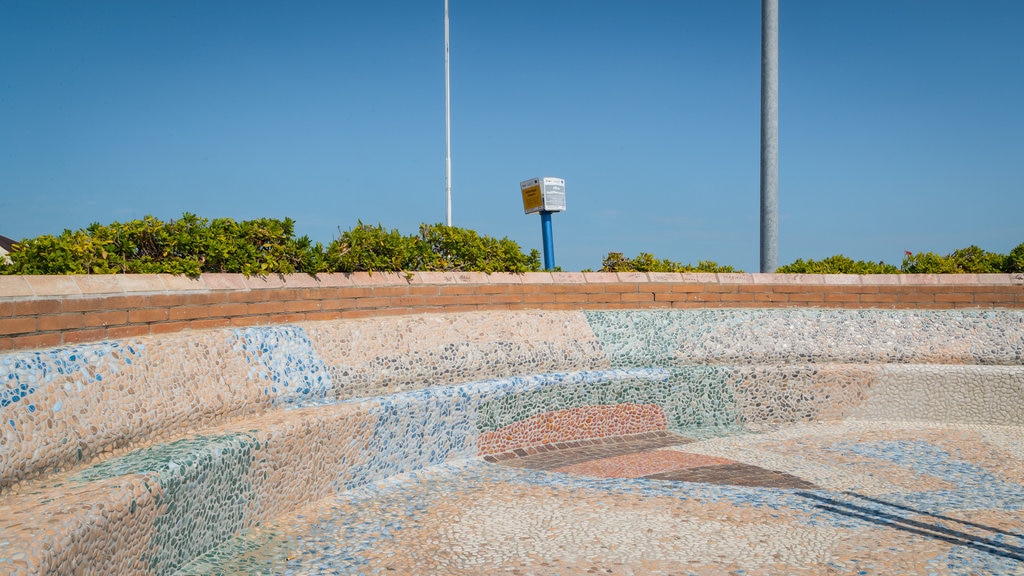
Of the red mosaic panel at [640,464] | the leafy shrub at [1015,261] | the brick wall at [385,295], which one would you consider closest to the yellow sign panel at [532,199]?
the brick wall at [385,295]

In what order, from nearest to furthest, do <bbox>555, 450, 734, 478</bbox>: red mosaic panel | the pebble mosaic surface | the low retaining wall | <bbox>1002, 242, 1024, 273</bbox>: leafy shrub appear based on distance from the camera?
the low retaining wall, the pebble mosaic surface, <bbox>555, 450, 734, 478</bbox>: red mosaic panel, <bbox>1002, 242, 1024, 273</bbox>: leafy shrub

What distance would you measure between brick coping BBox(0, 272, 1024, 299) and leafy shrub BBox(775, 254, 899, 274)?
541 mm

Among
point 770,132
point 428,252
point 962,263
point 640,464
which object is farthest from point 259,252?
point 962,263

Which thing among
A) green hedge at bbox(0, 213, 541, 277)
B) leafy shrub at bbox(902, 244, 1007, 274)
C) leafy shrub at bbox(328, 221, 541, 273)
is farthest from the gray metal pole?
green hedge at bbox(0, 213, 541, 277)

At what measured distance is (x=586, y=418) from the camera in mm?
6605

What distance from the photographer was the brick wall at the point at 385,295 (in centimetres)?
423

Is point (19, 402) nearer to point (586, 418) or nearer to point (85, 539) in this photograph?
point (85, 539)

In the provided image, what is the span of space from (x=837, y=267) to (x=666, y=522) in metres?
5.82

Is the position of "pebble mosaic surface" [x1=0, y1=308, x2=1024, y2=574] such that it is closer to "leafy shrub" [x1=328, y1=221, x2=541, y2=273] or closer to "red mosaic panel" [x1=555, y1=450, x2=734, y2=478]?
"red mosaic panel" [x1=555, y1=450, x2=734, y2=478]

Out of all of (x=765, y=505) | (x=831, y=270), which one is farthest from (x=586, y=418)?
(x=831, y=270)

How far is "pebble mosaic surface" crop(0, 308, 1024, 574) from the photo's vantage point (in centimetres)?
360

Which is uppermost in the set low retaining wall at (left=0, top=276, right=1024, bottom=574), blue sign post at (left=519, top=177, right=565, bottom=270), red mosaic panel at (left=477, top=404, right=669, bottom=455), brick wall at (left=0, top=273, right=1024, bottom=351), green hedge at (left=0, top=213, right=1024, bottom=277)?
blue sign post at (left=519, top=177, right=565, bottom=270)

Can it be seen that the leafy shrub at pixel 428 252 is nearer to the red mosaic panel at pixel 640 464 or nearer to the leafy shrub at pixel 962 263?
the red mosaic panel at pixel 640 464

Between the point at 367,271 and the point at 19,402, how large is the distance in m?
3.28
